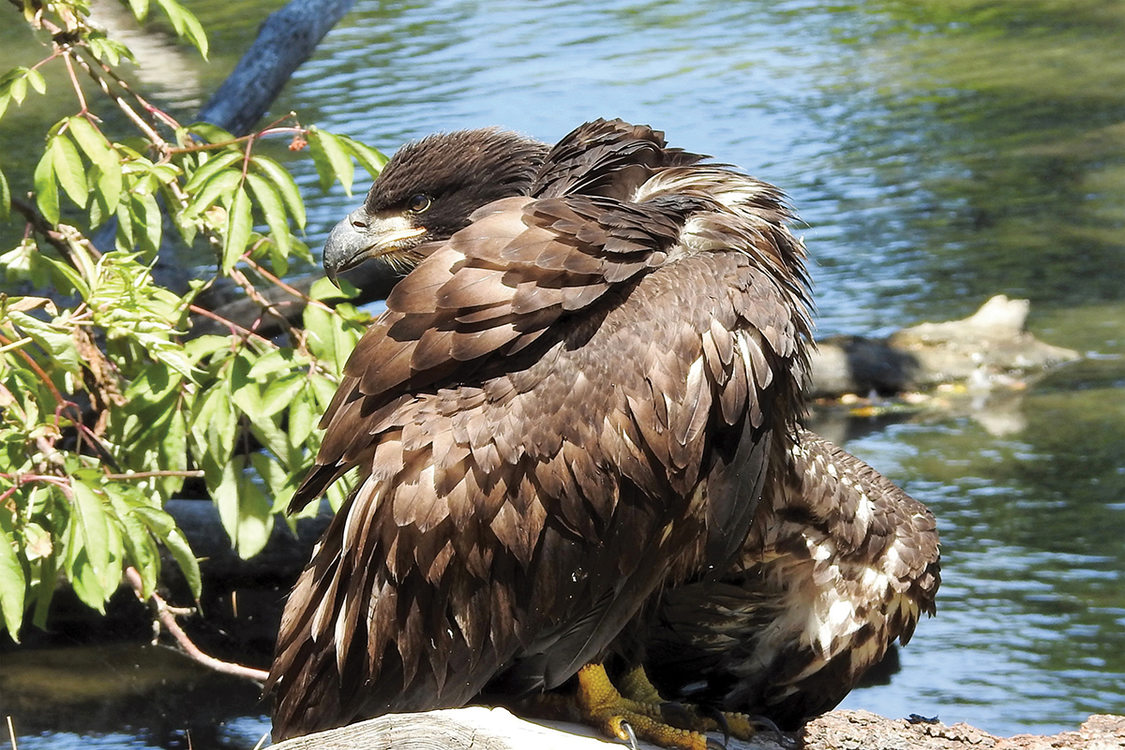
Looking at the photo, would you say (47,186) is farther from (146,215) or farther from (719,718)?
(719,718)

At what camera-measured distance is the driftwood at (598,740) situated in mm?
1780

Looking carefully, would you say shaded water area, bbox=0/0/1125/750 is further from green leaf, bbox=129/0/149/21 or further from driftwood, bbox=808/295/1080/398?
green leaf, bbox=129/0/149/21

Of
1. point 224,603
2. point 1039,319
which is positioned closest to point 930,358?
point 1039,319

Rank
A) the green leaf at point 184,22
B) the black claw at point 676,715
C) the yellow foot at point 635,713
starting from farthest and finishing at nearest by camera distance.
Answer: the green leaf at point 184,22
the black claw at point 676,715
the yellow foot at point 635,713

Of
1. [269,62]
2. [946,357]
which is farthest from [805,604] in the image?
[946,357]

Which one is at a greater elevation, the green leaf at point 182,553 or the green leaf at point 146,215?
the green leaf at point 146,215

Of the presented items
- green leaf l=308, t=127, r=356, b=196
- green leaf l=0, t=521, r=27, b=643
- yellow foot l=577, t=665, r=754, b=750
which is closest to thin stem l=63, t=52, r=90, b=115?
green leaf l=308, t=127, r=356, b=196

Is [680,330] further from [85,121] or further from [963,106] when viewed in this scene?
[963,106]

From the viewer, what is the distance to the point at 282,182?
315 centimetres

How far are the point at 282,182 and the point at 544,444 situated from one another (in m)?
1.22

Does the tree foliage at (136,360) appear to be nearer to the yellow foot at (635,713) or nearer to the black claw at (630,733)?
the yellow foot at (635,713)

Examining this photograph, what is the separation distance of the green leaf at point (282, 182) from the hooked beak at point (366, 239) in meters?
0.35

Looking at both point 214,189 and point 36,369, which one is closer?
point 36,369

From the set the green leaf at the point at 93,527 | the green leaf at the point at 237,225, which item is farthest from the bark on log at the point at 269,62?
the green leaf at the point at 93,527
